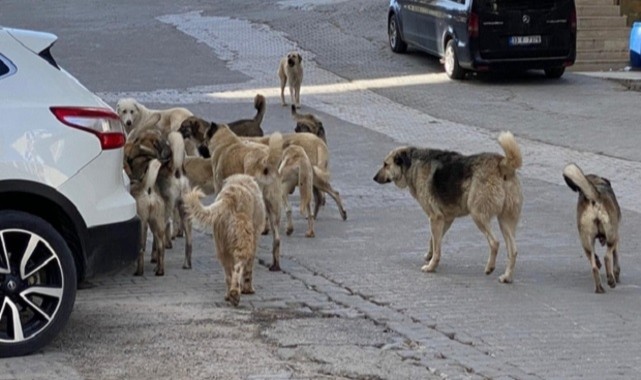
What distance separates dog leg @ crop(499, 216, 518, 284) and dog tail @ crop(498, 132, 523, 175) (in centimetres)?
42

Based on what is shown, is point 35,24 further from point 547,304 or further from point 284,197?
point 547,304

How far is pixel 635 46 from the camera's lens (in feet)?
85.1

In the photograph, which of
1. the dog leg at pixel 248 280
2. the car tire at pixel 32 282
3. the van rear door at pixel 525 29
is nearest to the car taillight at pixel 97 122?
the car tire at pixel 32 282

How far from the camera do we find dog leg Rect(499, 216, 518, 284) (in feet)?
33.7

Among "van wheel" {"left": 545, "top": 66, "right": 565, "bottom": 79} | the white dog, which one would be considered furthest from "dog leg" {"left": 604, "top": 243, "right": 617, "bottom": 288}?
"van wheel" {"left": 545, "top": 66, "right": 565, "bottom": 79}

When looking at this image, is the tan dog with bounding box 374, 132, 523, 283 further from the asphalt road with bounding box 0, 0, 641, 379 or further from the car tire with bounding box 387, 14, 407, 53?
the car tire with bounding box 387, 14, 407, 53

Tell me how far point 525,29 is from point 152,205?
47.0ft

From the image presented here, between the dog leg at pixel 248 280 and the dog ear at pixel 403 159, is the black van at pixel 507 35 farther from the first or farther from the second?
the dog leg at pixel 248 280

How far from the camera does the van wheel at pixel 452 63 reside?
943 inches

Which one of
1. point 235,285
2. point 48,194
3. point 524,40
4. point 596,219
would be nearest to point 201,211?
point 235,285

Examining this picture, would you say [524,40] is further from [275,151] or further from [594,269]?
[594,269]

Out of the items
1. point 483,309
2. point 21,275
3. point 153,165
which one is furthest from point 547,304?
point 21,275

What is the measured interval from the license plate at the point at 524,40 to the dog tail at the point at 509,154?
526 inches

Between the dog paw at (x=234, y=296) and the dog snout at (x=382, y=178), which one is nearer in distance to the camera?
the dog paw at (x=234, y=296)
